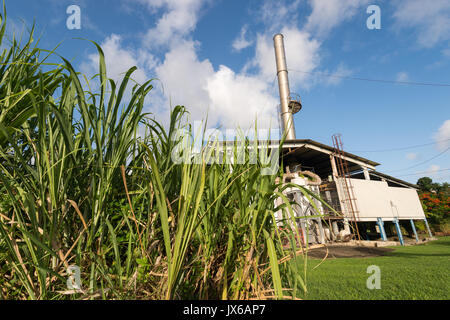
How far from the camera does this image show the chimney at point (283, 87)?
17719 mm

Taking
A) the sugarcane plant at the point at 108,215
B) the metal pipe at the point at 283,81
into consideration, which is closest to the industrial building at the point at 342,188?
the metal pipe at the point at 283,81

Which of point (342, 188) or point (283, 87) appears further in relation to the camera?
point (283, 87)

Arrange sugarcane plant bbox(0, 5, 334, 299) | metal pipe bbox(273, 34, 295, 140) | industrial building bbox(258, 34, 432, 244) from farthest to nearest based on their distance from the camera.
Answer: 1. metal pipe bbox(273, 34, 295, 140)
2. industrial building bbox(258, 34, 432, 244)
3. sugarcane plant bbox(0, 5, 334, 299)

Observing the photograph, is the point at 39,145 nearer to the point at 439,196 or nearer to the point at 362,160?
the point at 362,160

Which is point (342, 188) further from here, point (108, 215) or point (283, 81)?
point (108, 215)

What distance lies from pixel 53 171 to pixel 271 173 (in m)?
0.72

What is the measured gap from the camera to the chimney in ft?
58.1

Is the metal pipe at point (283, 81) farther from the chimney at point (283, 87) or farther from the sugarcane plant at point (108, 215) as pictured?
the sugarcane plant at point (108, 215)

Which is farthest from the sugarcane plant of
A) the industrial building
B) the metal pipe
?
the metal pipe

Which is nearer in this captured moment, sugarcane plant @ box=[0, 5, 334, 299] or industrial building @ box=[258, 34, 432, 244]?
sugarcane plant @ box=[0, 5, 334, 299]

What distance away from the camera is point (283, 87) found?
1819cm

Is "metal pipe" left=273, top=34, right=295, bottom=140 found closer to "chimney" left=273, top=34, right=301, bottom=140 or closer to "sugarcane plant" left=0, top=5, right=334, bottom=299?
"chimney" left=273, top=34, right=301, bottom=140

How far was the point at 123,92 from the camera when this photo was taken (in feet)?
2.63

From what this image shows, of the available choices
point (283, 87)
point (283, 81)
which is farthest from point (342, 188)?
point (283, 81)
